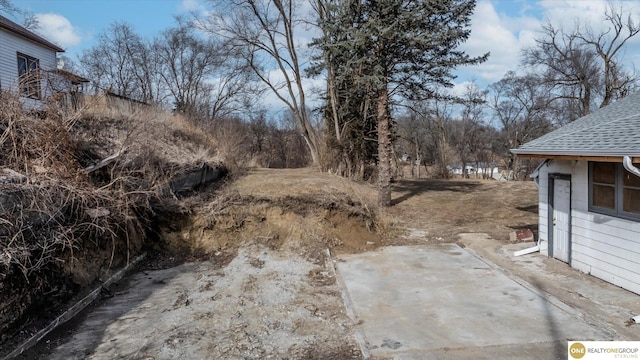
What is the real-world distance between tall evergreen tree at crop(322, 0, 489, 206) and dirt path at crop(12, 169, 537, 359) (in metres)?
2.72

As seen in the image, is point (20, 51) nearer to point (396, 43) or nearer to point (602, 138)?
point (396, 43)

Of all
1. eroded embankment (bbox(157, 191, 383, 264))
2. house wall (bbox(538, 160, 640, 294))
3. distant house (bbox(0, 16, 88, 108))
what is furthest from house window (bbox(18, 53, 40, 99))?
house wall (bbox(538, 160, 640, 294))

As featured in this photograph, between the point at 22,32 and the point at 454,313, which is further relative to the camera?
the point at 22,32

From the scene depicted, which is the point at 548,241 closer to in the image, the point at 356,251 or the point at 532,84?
the point at 356,251

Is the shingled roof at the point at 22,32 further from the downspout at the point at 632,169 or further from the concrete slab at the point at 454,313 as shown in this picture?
the downspout at the point at 632,169

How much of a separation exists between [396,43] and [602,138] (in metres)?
6.30

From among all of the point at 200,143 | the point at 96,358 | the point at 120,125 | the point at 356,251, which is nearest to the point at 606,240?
the point at 356,251

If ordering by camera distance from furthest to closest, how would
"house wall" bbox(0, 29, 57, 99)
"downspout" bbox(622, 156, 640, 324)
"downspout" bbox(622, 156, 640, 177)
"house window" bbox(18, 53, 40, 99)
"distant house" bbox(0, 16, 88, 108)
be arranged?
1. "house wall" bbox(0, 29, 57, 99)
2. "distant house" bbox(0, 16, 88, 108)
3. "house window" bbox(18, 53, 40, 99)
4. "downspout" bbox(622, 156, 640, 177)
5. "downspout" bbox(622, 156, 640, 324)

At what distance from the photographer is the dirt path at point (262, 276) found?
459 centimetres

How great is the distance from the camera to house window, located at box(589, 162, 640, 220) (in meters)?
5.63

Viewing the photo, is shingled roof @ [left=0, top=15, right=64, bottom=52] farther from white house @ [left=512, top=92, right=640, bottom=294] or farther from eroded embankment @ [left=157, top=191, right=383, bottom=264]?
white house @ [left=512, top=92, right=640, bottom=294]

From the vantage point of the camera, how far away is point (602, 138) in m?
6.13

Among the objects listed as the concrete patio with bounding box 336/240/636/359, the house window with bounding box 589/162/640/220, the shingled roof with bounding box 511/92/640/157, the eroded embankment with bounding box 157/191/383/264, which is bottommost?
the concrete patio with bounding box 336/240/636/359

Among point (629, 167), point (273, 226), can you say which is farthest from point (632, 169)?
point (273, 226)
